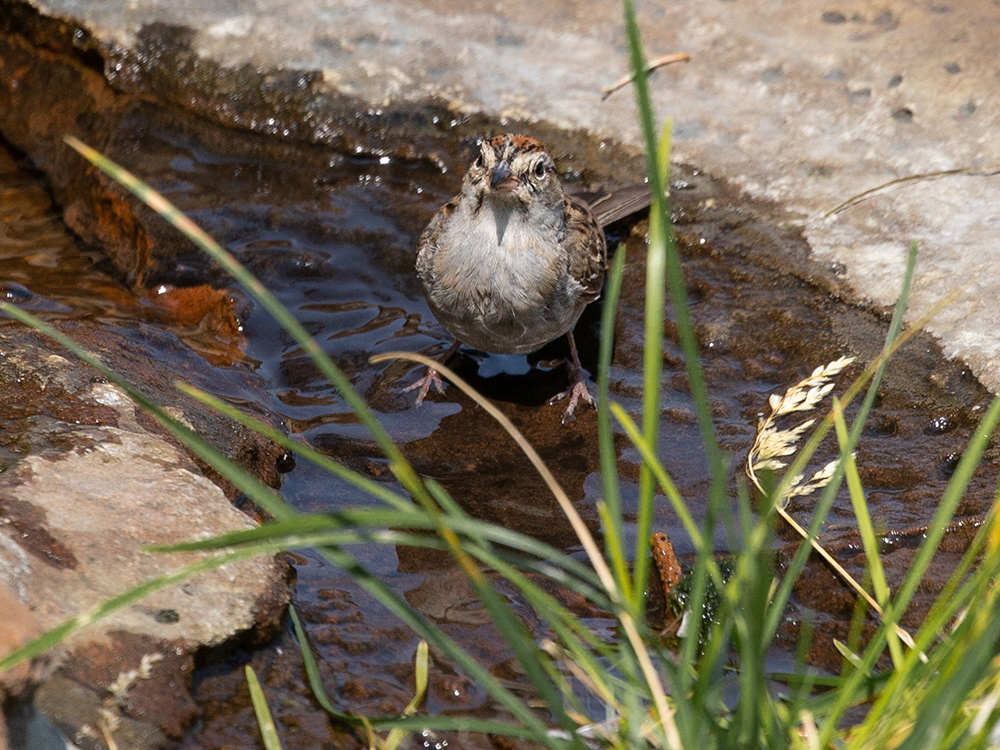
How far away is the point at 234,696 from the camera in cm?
276

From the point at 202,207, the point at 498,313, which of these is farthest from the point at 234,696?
the point at 202,207

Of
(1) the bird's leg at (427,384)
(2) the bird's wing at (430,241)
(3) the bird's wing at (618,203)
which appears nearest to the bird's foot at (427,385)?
(1) the bird's leg at (427,384)

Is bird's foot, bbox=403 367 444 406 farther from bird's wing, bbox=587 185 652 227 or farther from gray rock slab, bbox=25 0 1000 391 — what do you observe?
gray rock slab, bbox=25 0 1000 391

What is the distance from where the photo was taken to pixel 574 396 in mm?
4707

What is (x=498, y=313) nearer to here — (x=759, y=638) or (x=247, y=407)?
(x=247, y=407)

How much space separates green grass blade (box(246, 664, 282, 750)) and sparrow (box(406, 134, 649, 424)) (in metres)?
2.14

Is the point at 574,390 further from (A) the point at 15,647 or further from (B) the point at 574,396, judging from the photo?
(A) the point at 15,647

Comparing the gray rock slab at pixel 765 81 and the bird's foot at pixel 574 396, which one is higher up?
the gray rock slab at pixel 765 81

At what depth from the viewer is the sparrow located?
4438 millimetres

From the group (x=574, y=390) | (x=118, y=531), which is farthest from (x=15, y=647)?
(x=574, y=390)

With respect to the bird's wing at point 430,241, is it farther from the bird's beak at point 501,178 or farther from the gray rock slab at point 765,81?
the gray rock slab at point 765,81

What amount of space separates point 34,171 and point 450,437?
3473 millimetres

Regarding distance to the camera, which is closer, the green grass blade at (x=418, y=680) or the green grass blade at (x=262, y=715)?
the green grass blade at (x=262, y=715)

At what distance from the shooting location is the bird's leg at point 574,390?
465 centimetres
